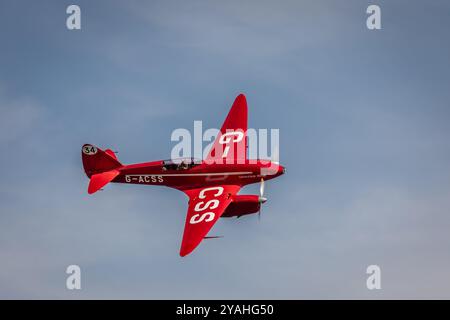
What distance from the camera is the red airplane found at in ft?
158

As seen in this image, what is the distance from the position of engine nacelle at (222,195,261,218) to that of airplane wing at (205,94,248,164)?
12.6 ft

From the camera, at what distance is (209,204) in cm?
4847

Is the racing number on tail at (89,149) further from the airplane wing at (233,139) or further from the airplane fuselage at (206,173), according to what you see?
the airplane wing at (233,139)

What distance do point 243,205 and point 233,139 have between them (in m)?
7.99

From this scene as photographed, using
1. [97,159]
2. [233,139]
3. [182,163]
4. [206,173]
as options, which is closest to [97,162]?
[97,159]

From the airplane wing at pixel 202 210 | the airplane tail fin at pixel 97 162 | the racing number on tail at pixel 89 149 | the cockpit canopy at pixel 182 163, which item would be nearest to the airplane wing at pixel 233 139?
the cockpit canopy at pixel 182 163

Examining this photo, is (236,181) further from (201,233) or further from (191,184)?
(201,233)

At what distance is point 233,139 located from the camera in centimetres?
5469

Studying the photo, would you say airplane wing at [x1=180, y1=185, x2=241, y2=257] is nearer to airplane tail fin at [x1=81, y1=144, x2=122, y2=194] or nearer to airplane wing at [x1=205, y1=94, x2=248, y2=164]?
airplane wing at [x1=205, y1=94, x2=248, y2=164]

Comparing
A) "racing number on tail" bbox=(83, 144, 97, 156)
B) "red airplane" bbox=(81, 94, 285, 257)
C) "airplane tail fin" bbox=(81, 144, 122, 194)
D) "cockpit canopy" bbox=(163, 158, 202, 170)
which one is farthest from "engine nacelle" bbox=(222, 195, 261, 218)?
"racing number on tail" bbox=(83, 144, 97, 156)

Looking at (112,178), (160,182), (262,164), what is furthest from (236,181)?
(112,178)

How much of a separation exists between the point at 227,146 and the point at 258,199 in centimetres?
742

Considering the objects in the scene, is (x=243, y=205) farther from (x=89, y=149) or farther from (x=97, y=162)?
(x=89, y=149)

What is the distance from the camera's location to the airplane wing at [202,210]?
4450 cm
